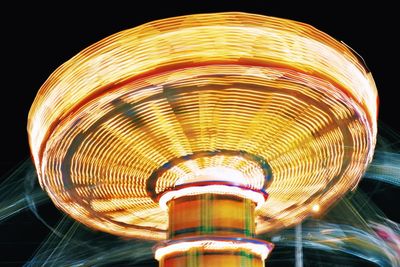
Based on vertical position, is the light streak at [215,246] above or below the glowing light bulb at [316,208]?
below

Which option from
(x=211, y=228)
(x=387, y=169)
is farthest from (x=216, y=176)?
(x=387, y=169)

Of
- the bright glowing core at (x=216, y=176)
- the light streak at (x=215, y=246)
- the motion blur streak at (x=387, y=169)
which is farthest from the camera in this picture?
the motion blur streak at (x=387, y=169)

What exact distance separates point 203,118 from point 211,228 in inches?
85.8

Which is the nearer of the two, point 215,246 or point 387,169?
point 215,246

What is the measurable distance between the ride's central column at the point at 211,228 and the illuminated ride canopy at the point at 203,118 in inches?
4.8

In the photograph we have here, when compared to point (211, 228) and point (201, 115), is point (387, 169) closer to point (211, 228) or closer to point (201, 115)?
point (211, 228)

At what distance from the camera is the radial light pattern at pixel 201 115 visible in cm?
882

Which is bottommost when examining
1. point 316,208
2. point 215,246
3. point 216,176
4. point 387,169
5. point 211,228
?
point 215,246

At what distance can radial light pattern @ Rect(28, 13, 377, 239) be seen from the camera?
28.9ft

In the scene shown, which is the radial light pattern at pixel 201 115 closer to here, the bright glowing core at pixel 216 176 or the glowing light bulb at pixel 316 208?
the bright glowing core at pixel 216 176

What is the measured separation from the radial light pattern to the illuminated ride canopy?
2 cm

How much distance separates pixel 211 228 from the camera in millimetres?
10867

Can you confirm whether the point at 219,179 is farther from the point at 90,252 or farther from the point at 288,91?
the point at 90,252

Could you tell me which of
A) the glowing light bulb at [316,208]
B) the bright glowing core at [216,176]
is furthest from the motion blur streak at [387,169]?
the bright glowing core at [216,176]
